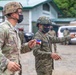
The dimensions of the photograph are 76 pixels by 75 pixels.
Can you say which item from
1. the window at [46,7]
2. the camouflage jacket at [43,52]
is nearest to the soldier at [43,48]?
the camouflage jacket at [43,52]

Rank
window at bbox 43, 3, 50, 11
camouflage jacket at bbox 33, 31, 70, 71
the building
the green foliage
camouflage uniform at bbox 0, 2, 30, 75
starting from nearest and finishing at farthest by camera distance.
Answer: camouflage uniform at bbox 0, 2, 30, 75, camouflage jacket at bbox 33, 31, 70, 71, the building, window at bbox 43, 3, 50, 11, the green foliage

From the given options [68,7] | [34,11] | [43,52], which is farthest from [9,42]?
[68,7]

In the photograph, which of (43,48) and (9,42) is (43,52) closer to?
(43,48)

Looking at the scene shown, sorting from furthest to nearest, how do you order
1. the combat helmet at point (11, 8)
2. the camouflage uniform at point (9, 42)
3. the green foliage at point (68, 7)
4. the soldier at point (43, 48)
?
the green foliage at point (68, 7) < the soldier at point (43, 48) < the combat helmet at point (11, 8) < the camouflage uniform at point (9, 42)

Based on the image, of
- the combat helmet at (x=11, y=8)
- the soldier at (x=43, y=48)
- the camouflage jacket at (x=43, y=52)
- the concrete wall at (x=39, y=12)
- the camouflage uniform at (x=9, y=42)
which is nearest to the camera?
the camouflage uniform at (x=9, y=42)

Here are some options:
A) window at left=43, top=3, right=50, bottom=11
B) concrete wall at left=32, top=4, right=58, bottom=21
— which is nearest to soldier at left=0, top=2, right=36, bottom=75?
concrete wall at left=32, top=4, right=58, bottom=21

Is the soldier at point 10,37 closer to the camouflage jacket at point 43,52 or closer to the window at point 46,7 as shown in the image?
the camouflage jacket at point 43,52

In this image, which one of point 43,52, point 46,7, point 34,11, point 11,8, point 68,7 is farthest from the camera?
point 68,7

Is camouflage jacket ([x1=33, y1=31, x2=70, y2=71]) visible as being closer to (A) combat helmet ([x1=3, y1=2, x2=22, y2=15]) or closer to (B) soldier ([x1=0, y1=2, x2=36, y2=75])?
(B) soldier ([x1=0, y1=2, x2=36, y2=75])

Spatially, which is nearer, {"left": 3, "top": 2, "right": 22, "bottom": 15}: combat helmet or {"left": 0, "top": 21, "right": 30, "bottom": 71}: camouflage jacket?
{"left": 0, "top": 21, "right": 30, "bottom": 71}: camouflage jacket

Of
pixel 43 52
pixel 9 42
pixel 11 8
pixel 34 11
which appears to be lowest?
pixel 43 52

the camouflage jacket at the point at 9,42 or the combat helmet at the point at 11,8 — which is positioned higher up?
the combat helmet at the point at 11,8

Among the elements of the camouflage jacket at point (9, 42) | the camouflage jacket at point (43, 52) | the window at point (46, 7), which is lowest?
the camouflage jacket at point (43, 52)

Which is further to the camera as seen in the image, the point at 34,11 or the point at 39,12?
the point at 39,12
